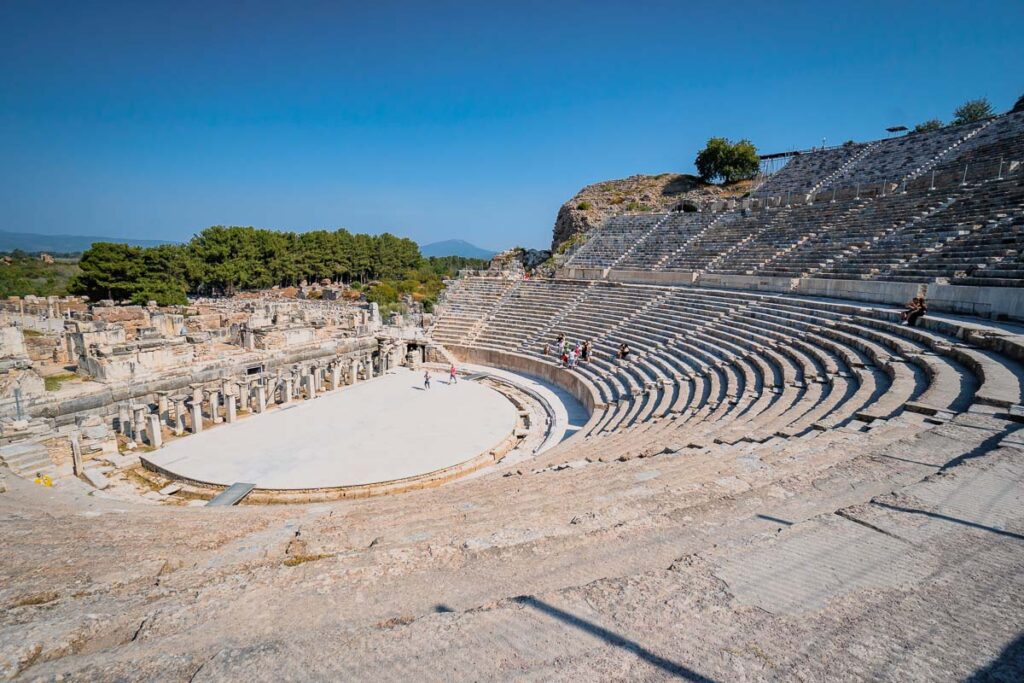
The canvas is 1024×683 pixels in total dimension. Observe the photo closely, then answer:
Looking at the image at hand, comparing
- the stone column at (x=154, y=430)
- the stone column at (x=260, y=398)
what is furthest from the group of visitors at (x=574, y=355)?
the stone column at (x=154, y=430)

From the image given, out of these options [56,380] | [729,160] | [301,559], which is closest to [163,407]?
[56,380]

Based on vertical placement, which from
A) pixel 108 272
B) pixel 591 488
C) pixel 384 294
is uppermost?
pixel 108 272

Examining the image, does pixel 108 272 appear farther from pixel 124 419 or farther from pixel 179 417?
pixel 179 417

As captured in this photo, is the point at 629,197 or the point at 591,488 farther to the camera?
the point at 629,197

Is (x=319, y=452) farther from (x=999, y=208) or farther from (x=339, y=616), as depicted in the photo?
(x=999, y=208)

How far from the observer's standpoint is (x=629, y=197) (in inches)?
1908

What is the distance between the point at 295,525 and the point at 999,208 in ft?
67.0

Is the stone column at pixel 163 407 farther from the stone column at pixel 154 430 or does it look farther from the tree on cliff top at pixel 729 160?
the tree on cliff top at pixel 729 160

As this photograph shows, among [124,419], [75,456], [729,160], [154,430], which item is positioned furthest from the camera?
[729,160]

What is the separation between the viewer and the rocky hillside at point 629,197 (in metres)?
45.1

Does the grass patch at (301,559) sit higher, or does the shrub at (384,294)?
the shrub at (384,294)

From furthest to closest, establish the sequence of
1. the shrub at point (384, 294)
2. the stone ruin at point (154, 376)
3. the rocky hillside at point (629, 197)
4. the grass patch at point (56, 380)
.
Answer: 1. the shrub at point (384, 294)
2. the rocky hillside at point (629, 197)
3. the grass patch at point (56, 380)
4. the stone ruin at point (154, 376)

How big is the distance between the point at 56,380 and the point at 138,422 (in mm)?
5295

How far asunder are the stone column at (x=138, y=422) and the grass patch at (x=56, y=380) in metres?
3.53
